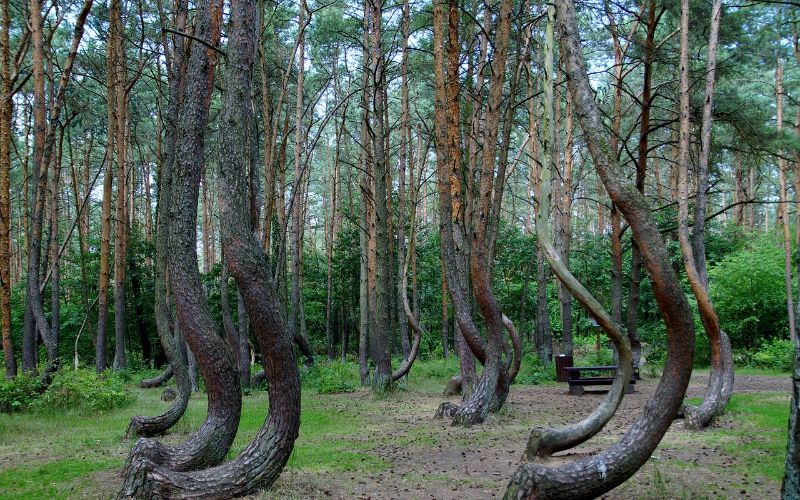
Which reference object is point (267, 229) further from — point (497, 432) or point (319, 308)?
point (319, 308)

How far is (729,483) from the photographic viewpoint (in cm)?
566

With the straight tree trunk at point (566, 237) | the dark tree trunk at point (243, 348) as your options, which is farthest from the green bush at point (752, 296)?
the dark tree trunk at point (243, 348)

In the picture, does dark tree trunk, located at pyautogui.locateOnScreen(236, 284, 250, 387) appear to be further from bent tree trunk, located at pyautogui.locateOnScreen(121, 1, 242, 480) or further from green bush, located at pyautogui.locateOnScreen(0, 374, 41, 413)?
bent tree trunk, located at pyautogui.locateOnScreen(121, 1, 242, 480)

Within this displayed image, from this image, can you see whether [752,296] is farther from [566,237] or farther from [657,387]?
[657,387]

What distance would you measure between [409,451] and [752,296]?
59.2 feet

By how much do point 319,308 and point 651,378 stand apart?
16328mm

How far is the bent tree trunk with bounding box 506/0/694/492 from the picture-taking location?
4.43 m

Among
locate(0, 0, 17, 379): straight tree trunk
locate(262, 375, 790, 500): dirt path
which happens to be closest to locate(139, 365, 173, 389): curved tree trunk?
locate(0, 0, 17, 379): straight tree trunk

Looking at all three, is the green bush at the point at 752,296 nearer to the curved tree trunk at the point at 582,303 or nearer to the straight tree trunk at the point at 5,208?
the curved tree trunk at the point at 582,303

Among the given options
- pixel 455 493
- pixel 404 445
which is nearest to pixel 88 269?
pixel 404 445

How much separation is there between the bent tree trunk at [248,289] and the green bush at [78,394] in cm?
724

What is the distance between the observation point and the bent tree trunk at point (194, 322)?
217 inches

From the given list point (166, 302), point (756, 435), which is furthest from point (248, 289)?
point (756, 435)

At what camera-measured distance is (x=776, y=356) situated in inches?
758
